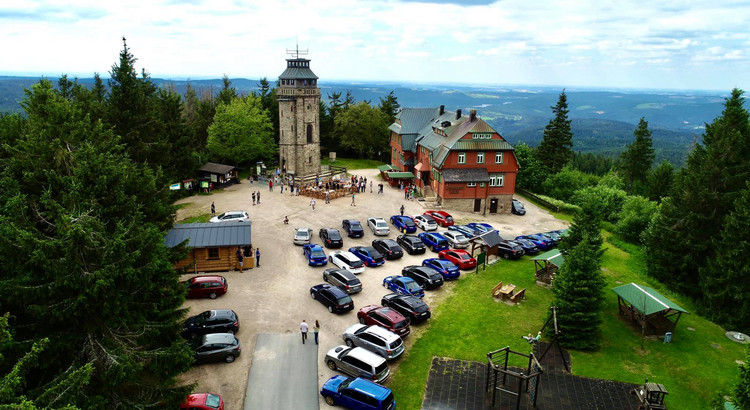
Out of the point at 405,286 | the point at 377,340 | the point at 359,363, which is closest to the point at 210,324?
the point at 359,363

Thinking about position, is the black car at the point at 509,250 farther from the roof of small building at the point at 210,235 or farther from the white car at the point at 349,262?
the roof of small building at the point at 210,235

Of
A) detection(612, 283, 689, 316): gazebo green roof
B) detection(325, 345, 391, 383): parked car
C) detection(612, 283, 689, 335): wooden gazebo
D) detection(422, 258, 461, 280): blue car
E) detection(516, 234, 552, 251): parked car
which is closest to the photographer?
detection(325, 345, 391, 383): parked car

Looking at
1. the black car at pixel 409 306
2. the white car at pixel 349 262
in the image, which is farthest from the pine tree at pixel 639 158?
the black car at pixel 409 306

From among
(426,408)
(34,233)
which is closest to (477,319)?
(426,408)

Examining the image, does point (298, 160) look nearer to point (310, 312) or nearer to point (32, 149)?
point (310, 312)

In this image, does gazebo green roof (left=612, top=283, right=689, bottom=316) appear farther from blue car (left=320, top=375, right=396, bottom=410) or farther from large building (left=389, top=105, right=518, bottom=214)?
large building (left=389, top=105, right=518, bottom=214)

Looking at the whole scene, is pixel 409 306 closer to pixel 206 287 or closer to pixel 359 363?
pixel 359 363

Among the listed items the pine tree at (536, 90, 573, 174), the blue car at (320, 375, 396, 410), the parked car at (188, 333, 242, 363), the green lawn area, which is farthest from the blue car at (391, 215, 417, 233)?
the pine tree at (536, 90, 573, 174)
